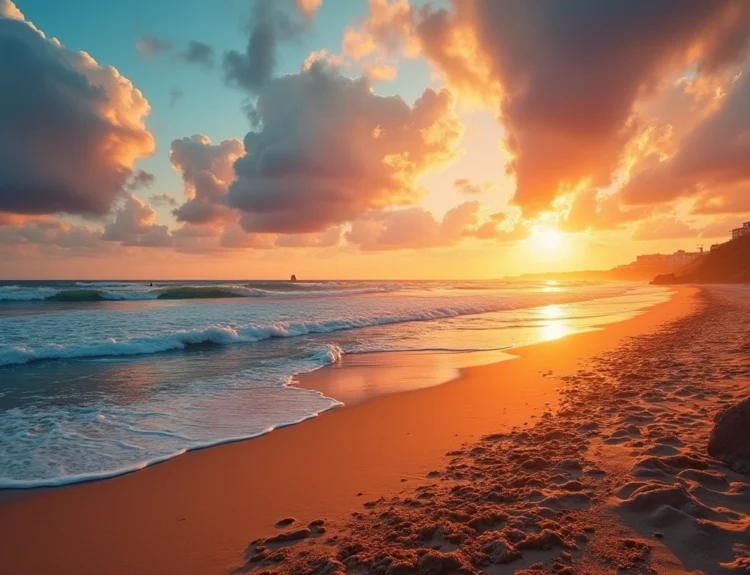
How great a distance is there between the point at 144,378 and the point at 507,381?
7.98m

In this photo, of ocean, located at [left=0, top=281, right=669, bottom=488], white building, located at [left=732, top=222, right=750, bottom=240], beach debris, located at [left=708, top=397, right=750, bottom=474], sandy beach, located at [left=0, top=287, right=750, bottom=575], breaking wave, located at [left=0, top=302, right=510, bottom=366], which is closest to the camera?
sandy beach, located at [left=0, top=287, right=750, bottom=575]

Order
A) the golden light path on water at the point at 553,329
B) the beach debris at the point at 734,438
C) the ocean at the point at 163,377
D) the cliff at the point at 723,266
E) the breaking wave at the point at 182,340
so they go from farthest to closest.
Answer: the cliff at the point at 723,266 → the golden light path on water at the point at 553,329 → the breaking wave at the point at 182,340 → the ocean at the point at 163,377 → the beach debris at the point at 734,438

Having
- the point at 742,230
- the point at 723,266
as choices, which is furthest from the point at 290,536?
the point at 742,230

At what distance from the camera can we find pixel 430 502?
3873mm

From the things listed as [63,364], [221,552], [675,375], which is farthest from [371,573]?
[63,364]

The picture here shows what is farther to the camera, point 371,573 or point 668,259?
point 668,259

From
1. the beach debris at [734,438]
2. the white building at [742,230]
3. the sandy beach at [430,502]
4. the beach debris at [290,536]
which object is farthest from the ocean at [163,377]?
the white building at [742,230]

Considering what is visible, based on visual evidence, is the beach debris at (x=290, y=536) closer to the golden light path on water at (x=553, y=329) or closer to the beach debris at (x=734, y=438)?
the beach debris at (x=734, y=438)

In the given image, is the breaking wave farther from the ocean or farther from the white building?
the white building

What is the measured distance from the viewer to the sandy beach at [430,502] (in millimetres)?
3057

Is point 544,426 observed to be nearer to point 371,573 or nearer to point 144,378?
point 371,573

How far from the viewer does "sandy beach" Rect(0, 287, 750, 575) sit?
3057mm

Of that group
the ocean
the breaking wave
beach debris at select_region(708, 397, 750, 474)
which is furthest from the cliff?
beach debris at select_region(708, 397, 750, 474)

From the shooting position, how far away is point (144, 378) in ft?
32.9
